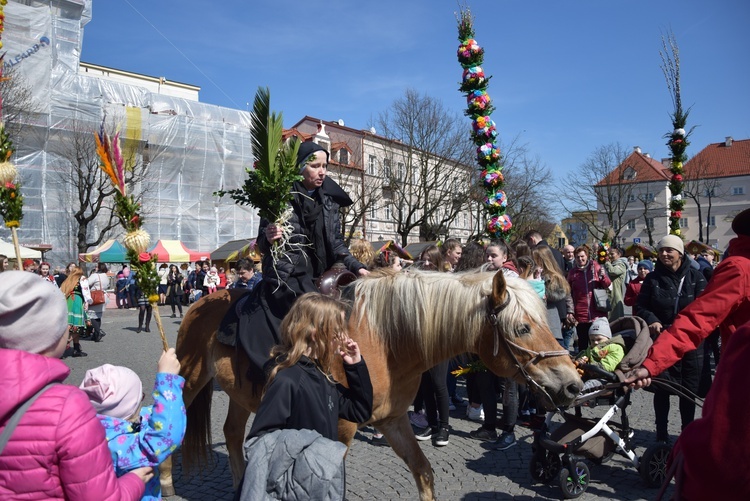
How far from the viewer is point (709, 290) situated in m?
2.71

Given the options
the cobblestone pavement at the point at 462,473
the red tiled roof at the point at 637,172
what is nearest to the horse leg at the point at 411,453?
the cobblestone pavement at the point at 462,473

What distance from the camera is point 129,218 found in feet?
9.55

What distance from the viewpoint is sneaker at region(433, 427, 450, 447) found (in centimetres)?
552

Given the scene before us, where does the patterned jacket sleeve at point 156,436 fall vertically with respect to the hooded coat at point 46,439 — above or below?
below

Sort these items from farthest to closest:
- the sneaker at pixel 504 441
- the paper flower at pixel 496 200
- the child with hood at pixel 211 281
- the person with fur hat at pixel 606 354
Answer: the child with hood at pixel 211 281
the paper flower at pixel 496 200
the sneaker at pixel 504 441
the person with fur hat at pixel 606 354

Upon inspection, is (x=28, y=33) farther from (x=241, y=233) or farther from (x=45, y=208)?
(x=241, y=233)

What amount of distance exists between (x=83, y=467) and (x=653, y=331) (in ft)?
15.9

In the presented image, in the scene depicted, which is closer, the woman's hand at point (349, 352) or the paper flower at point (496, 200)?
the woman's hand at point (349, 352)

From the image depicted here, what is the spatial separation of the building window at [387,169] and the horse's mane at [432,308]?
3069 cm

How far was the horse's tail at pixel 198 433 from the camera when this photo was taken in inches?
181

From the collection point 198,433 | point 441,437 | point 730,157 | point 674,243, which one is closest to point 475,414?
point 441,437

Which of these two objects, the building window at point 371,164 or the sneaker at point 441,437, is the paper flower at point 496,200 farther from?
the building window at point 371,164

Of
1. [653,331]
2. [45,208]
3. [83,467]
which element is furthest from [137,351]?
[45,208]

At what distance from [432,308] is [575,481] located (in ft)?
7.04
